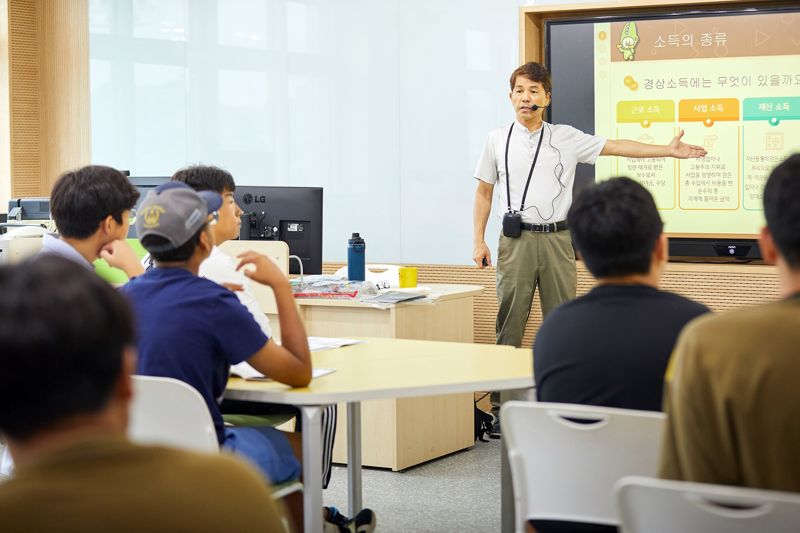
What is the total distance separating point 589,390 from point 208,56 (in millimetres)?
5013

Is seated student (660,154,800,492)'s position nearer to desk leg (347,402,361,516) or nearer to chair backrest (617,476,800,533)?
chair backrest (617,476,800,533)

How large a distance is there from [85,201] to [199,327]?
2.66ft

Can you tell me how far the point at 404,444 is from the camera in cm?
439

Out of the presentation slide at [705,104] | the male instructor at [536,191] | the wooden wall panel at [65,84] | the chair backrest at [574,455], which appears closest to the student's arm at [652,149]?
the male instructor at [536,191]

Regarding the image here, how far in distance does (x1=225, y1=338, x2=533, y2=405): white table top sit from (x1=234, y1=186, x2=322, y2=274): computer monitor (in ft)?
4.53

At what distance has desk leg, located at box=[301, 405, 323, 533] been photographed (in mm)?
2531

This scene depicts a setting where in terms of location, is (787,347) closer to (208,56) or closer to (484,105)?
(484,105)

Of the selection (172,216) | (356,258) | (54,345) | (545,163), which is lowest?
(356,258)

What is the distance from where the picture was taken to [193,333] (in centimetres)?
245

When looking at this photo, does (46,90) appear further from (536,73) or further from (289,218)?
(536,73)

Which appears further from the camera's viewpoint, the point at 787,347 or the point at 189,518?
the point at 787,347

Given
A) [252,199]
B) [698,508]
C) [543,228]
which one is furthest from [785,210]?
[543,228]

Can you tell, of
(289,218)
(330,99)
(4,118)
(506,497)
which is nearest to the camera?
(506,497)

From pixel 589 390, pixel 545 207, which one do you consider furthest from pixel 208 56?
pixel 589 390
